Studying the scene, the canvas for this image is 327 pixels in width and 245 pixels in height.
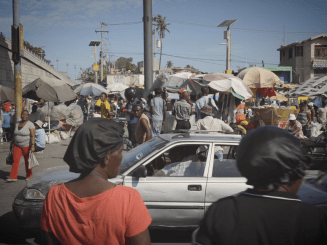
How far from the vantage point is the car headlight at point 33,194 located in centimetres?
451

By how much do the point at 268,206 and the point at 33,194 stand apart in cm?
394

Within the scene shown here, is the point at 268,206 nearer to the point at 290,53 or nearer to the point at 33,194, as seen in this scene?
the point at 33,194

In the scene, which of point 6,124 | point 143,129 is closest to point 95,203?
point 143,129

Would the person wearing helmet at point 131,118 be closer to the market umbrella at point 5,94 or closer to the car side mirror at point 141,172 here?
the car side mirror at point 141,172

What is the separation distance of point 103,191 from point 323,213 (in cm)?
107

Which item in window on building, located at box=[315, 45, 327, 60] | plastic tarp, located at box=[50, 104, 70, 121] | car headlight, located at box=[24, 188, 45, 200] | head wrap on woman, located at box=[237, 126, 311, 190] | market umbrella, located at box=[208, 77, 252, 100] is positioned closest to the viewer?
head wrap on woman, located at box=[237, 126, 311, 190]

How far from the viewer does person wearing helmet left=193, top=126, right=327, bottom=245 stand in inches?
52.2

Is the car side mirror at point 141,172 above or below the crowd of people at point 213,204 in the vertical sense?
below

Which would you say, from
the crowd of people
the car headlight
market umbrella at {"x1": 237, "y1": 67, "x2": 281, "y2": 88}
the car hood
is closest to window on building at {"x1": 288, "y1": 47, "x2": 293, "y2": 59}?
market umbrella at {"x1": 237, "y1": 67, "x2": 281, "y2": 88}

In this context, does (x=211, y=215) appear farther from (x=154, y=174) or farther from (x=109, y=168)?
(x=154, y=174)

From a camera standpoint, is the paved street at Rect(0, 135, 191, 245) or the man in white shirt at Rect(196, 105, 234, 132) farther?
the man in white shirt at Rect(196, 105, 234, 132)

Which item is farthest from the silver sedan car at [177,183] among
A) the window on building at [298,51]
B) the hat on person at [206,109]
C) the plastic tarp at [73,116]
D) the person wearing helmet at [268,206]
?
the window on building at [298,51]

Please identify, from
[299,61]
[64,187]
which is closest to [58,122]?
[64,187]

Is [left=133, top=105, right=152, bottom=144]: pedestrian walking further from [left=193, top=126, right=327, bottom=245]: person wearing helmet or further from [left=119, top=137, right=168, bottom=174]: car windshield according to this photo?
[left=193, top=126, right=327, bottom=245]: person wearing helmet
